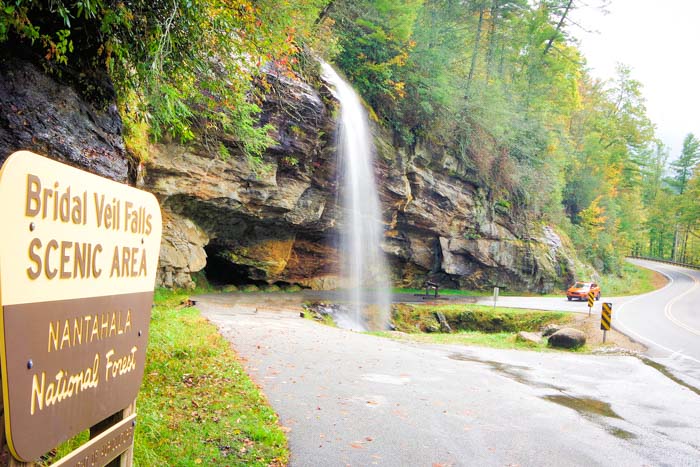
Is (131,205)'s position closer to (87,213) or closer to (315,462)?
(87,213)

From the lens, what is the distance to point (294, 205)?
23031 mm

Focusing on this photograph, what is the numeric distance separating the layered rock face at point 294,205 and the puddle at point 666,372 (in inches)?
470

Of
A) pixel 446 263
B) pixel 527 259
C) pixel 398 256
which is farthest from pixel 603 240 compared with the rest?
pixel 398 256

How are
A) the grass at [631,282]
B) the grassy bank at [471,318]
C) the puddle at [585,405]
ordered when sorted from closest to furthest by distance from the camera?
the puddle at [585,405], the grassy bank at [471,318], the grass at [631,282]

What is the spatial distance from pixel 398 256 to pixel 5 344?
29903 millimetres

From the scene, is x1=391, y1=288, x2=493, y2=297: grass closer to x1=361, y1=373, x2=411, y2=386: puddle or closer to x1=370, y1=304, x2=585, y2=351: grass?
x1=370, y1=304, x2=585, y2=351: grass

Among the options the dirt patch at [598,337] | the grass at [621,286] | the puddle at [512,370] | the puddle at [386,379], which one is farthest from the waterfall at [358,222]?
the puddle at [386,379]

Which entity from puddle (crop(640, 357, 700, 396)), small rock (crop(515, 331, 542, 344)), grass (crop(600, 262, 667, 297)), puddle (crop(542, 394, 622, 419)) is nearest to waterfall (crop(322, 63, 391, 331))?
small rock (crop(515, 331, 542, 344))

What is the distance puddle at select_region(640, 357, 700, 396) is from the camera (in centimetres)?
1030

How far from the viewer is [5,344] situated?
1.61 metres

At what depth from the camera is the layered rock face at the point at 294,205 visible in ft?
19.2

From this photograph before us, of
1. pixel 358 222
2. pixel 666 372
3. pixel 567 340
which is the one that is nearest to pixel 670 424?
pixel 666 372

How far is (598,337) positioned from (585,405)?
10.9m

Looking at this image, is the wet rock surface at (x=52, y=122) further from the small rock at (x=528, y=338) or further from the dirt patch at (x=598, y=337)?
the dirt patch at (x=598, y=337)
